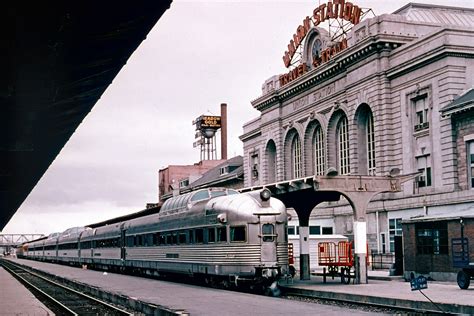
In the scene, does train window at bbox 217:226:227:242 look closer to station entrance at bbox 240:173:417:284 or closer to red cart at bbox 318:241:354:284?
station entrance at bbox 240:173:417:284

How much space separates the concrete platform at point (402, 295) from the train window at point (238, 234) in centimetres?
256

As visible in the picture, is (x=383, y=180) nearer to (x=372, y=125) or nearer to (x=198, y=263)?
(x=198, y=263)

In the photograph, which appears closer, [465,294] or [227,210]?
[465,294]

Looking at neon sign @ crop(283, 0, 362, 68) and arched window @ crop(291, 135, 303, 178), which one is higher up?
neon sign @ crop(283, 0, 362, 68)

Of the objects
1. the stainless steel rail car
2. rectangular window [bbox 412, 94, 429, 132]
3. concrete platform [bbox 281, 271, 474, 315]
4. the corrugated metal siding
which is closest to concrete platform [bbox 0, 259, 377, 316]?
the stainless steel rail car

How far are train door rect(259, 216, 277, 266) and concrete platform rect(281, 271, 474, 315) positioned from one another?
140 centimetres

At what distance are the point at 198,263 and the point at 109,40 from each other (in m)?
17.2

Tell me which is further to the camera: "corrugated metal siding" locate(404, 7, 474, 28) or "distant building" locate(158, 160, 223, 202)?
"distant building" locate(158, 160, 223, 202)

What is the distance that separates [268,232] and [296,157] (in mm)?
39099

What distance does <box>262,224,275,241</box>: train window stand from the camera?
24.5 metres

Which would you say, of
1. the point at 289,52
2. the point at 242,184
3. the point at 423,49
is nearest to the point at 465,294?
the point at 423,49

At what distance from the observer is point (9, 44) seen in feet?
34.6

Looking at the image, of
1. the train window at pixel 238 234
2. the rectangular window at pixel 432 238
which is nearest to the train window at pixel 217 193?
the train window at pixel 238 234

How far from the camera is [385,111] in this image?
158ft
